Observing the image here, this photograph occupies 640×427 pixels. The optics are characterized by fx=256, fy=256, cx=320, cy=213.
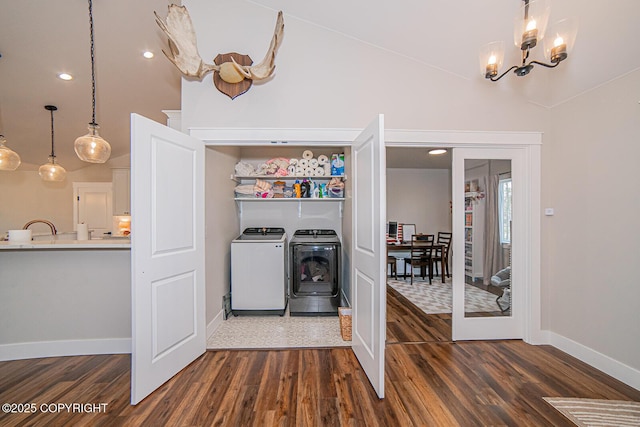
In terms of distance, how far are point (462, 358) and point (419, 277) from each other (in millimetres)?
3212

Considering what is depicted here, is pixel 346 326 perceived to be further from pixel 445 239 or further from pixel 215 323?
pixel 445 239

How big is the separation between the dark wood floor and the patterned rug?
1.23 feet

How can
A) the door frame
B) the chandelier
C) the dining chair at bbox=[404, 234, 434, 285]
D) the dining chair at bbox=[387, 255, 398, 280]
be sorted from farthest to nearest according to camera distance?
the dining chair at bbox=[387, 255, 398, 280] < the dining chair at bbox=[404, 234, 434, 285] < the door frame < the chandelier

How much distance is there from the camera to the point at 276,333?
2.79 meters

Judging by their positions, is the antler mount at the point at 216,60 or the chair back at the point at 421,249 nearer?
the antler mount at the point at 216,60

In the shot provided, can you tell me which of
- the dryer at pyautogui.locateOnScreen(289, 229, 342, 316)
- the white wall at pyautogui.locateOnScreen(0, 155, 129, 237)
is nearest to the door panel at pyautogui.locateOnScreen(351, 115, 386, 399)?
the dryer at pyautogui.locateOnScreen(289, 229, 342, 316)

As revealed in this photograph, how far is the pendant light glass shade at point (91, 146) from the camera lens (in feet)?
8.32

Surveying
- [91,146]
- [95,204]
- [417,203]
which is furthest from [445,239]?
[95,204]

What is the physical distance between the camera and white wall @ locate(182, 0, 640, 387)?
7.54 feet

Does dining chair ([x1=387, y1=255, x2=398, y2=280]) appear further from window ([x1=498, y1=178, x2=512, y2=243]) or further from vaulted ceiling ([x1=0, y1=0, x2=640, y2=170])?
vaulted ceiling ([x1=0, y1=0, x2=640, y2=170])

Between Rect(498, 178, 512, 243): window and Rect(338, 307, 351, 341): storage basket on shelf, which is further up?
Rect(498, 178, 512, 243): window

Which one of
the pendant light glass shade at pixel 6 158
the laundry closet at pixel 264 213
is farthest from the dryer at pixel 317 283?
the pendant light glass shade at pixel 6 158

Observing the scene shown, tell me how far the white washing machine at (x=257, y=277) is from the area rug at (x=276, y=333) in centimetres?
17

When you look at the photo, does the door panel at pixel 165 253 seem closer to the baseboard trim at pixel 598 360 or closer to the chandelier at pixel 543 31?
the chandelier at pixel 543 31
